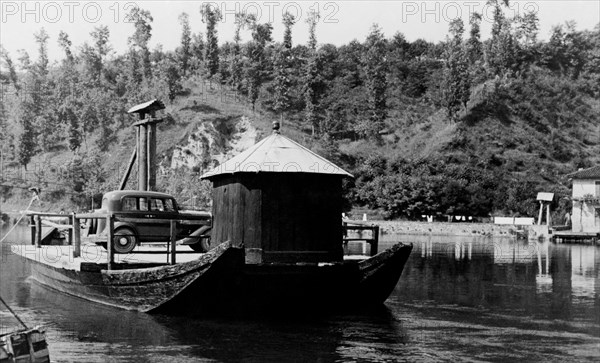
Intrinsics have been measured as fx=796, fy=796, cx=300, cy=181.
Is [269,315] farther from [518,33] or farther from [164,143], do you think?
[518,33]

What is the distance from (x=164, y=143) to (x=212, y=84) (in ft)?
65.1

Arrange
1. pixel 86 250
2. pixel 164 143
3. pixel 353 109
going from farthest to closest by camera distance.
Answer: pixel 353 109, pixel 164 143, pixel 86 250

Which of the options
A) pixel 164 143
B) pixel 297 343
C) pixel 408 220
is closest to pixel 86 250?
pixel 297 343

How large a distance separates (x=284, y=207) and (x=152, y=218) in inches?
291

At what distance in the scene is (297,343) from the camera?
16375 millimetres

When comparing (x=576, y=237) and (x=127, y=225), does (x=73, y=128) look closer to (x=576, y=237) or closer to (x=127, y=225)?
(x=576, y=237)

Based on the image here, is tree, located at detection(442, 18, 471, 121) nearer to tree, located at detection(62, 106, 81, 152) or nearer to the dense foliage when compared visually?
the dense foliage

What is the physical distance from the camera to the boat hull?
60.6ft

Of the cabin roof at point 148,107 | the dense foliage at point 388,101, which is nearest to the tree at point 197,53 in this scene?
the dense foliage at point 388,101

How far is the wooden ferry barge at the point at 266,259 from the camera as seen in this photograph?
18.8 metres

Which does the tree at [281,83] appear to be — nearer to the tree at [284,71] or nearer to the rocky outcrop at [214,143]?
the tree at [284,71]

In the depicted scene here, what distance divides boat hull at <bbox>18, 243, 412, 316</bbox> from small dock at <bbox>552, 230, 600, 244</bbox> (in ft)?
150

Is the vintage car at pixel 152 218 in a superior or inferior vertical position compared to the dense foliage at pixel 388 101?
inferior

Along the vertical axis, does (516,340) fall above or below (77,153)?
below
